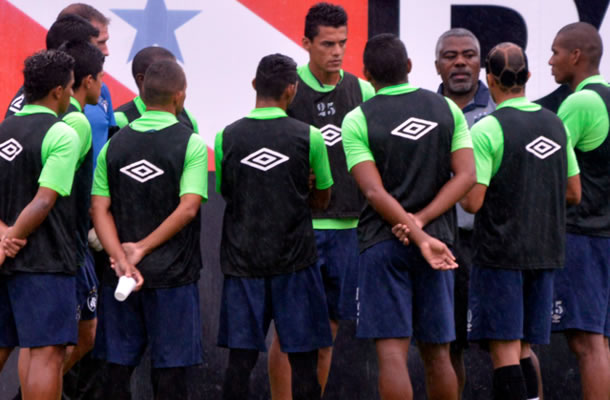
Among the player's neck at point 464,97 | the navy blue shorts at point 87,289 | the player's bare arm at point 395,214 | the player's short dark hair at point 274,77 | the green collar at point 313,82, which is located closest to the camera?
the player's bare arm at point 395,214

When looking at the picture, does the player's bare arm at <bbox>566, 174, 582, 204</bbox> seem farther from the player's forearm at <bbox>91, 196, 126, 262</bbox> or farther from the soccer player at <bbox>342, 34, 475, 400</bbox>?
the player's forearm at <bbox>91, 196, 126, 262</bbox>

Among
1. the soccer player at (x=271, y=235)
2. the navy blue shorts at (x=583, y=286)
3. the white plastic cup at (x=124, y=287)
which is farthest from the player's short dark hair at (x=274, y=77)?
the navy blue shorts at (x=583, y=286)

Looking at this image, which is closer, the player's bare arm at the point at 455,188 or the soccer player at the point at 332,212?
the player's bare arm at the point at 455,188

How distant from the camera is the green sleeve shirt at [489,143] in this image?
480 centimetres

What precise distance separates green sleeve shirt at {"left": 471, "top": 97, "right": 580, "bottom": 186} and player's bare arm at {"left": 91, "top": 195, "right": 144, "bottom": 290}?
5.58 feet

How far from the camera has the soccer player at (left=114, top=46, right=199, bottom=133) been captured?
5.58 metres

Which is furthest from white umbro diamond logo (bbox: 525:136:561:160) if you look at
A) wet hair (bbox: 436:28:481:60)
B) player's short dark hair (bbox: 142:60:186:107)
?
player's short dark hair (bbox: 142:60:186:107)

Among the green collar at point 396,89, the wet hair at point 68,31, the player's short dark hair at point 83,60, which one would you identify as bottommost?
the green collar at point 396,89

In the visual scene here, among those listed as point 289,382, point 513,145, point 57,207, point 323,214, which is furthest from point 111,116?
point 513,145

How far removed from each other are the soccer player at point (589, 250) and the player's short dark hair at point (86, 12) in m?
2.69

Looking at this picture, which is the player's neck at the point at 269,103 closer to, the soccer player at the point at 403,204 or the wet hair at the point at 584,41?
the soccer player at the point at 403,204

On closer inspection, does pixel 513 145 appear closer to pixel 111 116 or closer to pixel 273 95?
pixel 273 95

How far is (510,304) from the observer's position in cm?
485

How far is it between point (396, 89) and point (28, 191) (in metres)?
1.79
